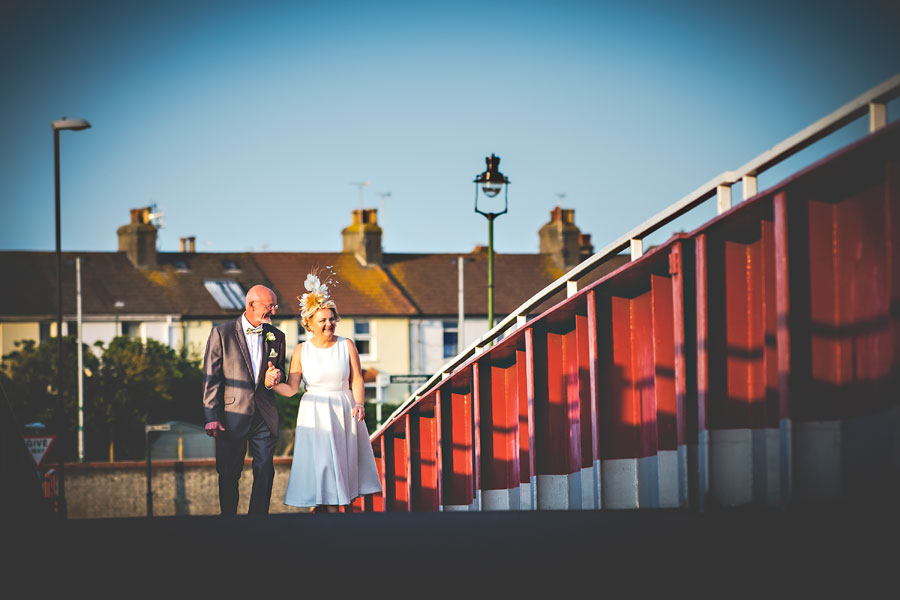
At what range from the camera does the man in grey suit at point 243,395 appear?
10102 mm

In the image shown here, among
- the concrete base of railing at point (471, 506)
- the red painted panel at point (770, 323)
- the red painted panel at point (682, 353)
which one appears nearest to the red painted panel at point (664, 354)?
the red painted panel at point (682, 353)

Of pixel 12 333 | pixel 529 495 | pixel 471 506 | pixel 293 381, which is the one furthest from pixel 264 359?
pixel 12 333

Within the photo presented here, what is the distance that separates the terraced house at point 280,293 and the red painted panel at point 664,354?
162 ft

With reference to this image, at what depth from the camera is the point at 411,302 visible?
211 ft

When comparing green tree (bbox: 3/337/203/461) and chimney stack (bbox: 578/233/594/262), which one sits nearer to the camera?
green tree (bbox: 3/337/203/461)

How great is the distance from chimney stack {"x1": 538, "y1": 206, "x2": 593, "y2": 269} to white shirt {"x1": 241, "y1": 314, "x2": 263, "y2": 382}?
5905cm

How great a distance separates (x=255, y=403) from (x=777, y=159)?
4.50 metres

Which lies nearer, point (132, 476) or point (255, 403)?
point (255, 403)

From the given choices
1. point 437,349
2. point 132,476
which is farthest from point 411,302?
point 132,476

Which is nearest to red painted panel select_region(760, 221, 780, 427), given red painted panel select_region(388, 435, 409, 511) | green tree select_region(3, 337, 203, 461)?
red painted panel select_region(388, 435, 409, 511)

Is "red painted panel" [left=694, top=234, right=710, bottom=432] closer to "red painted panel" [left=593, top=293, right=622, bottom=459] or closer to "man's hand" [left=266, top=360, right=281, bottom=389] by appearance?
"red painted panel" [left=593, top=293, right=622, bottom=459]

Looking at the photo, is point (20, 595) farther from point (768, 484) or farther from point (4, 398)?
point (768, 484)

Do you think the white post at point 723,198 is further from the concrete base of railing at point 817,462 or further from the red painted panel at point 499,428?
the red painted panel at point 499,428

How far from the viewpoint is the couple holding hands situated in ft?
33.2
